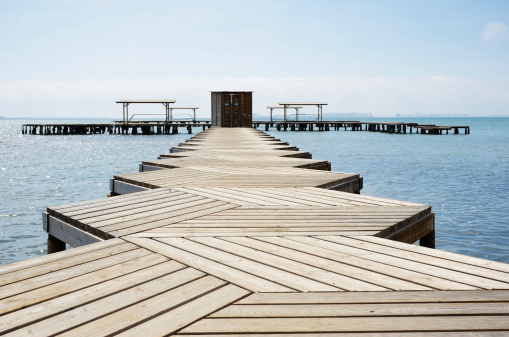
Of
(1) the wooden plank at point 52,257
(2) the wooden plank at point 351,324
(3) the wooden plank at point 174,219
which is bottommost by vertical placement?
(2) the wooden plank at point 351,324

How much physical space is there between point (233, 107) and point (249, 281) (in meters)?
34.5

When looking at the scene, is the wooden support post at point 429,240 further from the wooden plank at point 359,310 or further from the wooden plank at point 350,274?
the wooden plank at point 359,310

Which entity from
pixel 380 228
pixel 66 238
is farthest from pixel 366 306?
pixel 66 238

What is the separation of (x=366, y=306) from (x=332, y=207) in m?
2.45

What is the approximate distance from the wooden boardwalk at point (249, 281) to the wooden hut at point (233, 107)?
32726 millimetres

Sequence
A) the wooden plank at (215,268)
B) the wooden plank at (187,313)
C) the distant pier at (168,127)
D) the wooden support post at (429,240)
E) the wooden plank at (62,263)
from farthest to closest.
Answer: the distant pier at (168,127), the wooden support post at (429,240), the wooden plank at (62,263), the wooden plank at (215,268), the wooden plank at (187,313)

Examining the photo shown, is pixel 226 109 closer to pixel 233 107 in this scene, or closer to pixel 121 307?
pixel 233 107

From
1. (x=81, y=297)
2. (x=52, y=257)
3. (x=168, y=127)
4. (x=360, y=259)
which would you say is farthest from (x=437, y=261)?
(x=168, y=127)

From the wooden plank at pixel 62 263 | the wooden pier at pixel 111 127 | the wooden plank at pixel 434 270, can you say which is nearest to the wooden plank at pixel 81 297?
the wooden plank at pixel 62 263

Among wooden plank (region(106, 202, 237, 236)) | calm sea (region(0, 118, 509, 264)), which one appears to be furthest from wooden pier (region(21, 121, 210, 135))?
wooden plank (region(106, 202, 237, 236))

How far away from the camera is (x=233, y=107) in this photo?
120ft

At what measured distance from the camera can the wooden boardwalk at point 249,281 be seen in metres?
2.08

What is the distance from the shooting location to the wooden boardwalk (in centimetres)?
208

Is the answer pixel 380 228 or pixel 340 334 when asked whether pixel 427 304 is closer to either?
pixel 340 334
